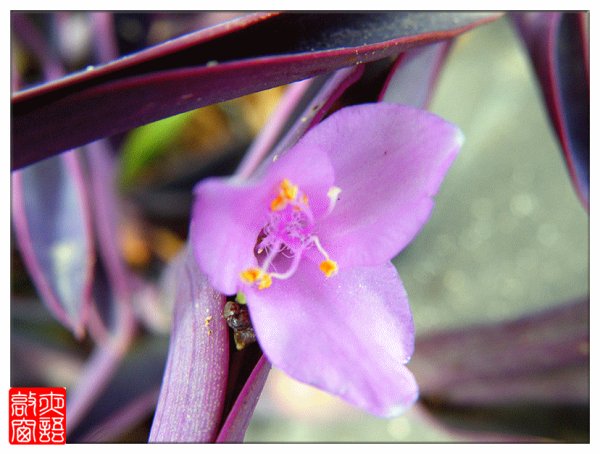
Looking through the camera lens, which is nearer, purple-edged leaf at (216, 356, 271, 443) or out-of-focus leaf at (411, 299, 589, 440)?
purple-edged leaf at (216, 356, 271, 443)

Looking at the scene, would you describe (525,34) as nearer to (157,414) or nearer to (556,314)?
(556,314)

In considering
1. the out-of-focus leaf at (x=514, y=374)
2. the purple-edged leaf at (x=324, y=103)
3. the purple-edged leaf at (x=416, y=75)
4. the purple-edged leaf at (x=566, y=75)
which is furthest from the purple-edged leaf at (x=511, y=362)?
the purple-edged leaf at (x=324, y=103)

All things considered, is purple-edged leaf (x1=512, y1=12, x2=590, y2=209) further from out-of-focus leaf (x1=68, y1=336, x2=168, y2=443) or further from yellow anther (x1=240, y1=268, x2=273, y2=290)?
out-of-focus leaf (x1=68, y1=336, x2=168, y2=443)

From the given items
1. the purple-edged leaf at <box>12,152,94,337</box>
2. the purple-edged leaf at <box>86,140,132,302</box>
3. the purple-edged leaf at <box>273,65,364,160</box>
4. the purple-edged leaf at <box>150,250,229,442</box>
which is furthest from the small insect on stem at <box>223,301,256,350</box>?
the purple-edged leaf at <box>86,140,132,302</box>

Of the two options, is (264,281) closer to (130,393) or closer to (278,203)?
(278,203)

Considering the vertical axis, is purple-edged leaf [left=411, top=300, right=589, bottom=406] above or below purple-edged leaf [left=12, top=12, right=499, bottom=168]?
below

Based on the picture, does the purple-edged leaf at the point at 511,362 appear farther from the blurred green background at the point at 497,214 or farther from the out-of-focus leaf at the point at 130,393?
the out-of-focus leaf at the point at 130,393
